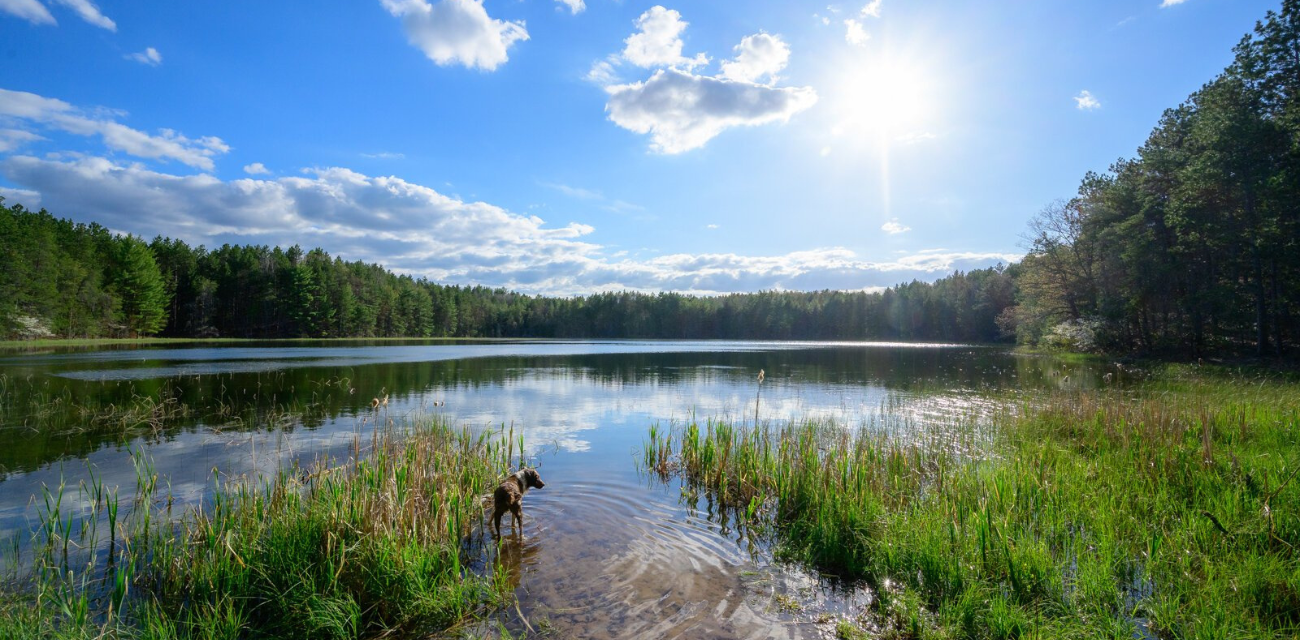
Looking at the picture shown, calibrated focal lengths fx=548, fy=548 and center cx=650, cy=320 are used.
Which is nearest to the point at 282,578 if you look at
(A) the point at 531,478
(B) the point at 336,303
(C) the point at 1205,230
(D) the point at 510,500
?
(D) the point at 510,500

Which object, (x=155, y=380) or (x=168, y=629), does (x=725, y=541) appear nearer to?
(x=168, y=629)

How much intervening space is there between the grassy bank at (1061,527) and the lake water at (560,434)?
78 centimetres

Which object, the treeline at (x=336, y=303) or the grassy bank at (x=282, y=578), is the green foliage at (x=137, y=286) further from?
the grassy bank at (x=282, y=578)

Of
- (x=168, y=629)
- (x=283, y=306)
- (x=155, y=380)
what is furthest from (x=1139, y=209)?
(x=283, y=306)

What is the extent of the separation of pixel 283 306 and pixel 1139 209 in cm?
11674

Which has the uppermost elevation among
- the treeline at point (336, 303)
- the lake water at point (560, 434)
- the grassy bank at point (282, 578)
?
the treeline at point (336, 303)

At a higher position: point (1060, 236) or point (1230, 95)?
point (1230, 95)

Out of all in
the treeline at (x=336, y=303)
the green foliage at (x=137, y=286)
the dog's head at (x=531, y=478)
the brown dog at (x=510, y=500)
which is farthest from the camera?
the green foliage at (x=137, y=286)

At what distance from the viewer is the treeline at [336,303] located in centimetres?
5929

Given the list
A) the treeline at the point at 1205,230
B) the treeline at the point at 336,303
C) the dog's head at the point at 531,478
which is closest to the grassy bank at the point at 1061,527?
the dog's head at the point at 531,478

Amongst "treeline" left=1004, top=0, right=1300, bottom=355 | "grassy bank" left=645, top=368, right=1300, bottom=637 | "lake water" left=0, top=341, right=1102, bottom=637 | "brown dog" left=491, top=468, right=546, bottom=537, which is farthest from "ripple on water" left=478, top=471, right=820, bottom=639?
"treeline" left=1004, top=0, right=1300, bottom=355

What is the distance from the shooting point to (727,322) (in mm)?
156250

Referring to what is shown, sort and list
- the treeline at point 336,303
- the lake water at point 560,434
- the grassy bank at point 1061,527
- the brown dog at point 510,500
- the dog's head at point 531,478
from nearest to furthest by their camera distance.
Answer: the grassy bank at point 1061,527
the lake water at point 560,434
the brown dog at point 510,500
the dog's head at point 531,478
the treeline at point 336,303

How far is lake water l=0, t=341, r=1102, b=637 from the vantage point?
617 centimetres
